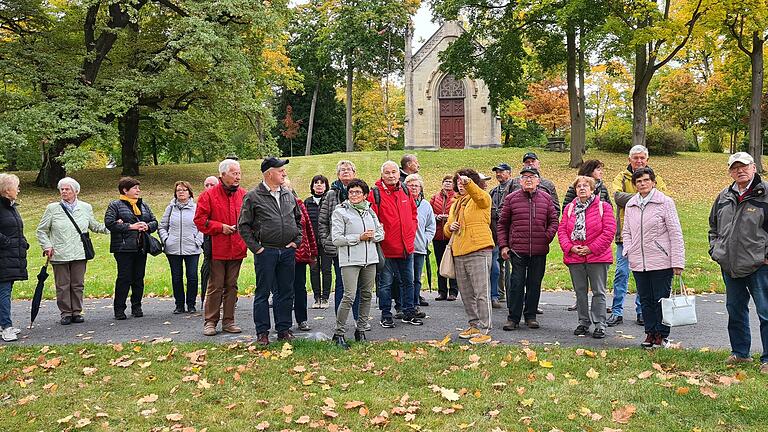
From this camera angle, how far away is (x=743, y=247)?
5.38 m

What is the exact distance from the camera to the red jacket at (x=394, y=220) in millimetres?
7340

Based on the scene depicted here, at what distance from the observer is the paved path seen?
6797mm

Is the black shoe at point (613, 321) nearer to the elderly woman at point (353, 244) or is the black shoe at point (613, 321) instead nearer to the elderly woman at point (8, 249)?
the elderly woman at point (353, 244)

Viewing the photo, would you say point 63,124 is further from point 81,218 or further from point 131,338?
point 131,338

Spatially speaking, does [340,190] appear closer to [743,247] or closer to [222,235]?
[222,235]

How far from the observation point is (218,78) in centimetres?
2253

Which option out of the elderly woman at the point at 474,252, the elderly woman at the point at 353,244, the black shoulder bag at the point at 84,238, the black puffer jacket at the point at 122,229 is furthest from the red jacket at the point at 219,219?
the elderly woman at the point at 474,252

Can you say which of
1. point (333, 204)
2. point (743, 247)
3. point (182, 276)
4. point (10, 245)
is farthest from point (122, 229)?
point (743, 247)

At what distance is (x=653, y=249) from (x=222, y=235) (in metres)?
4.96

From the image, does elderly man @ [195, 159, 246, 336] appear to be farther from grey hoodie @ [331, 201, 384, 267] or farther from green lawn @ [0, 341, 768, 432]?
grey hoodie @ [331, 201, 384, 267]

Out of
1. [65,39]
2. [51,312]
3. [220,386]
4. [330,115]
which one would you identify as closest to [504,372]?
[220,386]

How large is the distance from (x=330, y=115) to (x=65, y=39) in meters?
27.1

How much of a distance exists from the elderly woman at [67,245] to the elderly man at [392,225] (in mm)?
4218

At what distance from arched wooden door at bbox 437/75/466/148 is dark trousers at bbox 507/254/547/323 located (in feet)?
111
